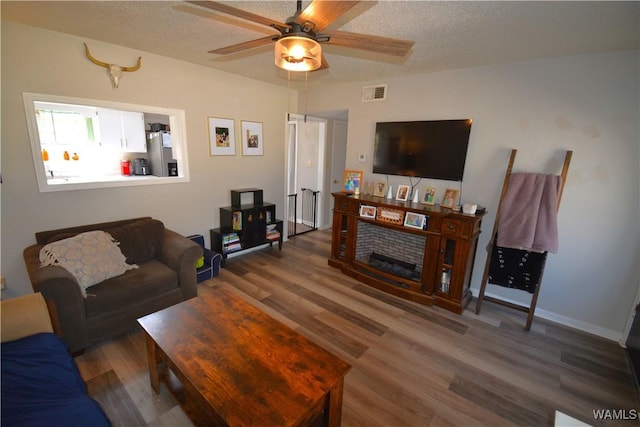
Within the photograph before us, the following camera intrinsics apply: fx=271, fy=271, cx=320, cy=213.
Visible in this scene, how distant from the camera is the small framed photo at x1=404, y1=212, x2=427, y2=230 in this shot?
2916mm

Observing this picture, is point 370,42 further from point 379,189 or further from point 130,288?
point 130,288

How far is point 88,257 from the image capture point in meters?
2.25

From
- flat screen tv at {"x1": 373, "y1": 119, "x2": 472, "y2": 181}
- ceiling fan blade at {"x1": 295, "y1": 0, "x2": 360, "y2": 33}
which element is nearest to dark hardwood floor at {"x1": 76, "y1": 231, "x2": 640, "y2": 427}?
flat screen tv at {"x1": 373, "y1": 119, "x2": 472, "y2": 181}

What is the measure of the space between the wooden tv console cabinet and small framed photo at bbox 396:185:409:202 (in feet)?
0.46

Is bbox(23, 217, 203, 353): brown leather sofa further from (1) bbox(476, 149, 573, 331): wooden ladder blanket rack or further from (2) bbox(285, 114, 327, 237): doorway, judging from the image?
(1) bbox(476, 149, 573, 331): wooden ladder blanket rack

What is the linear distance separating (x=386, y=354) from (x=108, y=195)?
10.1 feet

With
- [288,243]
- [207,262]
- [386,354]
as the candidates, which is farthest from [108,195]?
[386,354]

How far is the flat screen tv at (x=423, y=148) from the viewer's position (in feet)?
9.77

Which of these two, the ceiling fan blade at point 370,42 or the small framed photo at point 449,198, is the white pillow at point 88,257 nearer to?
the ceiling fan blade at point 370,42

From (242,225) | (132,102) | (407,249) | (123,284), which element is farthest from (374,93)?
(123,284)

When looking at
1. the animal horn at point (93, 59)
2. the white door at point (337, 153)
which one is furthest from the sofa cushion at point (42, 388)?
the white door at point (337, 153)

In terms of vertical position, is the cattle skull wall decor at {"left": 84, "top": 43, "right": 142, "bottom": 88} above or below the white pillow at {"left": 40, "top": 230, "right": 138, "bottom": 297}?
above

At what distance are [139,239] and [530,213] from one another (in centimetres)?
375

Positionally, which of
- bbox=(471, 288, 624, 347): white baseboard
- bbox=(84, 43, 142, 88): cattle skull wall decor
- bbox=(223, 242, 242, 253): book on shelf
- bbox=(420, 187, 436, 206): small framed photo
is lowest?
bbox=(471, 288, 624, 347): white baseboard
